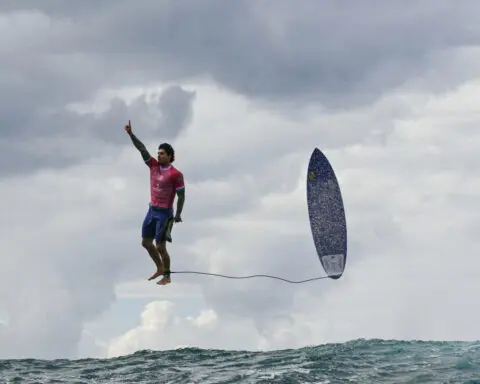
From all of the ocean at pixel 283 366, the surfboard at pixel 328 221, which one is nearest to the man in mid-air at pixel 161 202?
the ocean at pixel 283 366

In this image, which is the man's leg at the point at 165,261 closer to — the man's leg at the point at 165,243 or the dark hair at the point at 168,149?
the man's leg at the point at 165,243

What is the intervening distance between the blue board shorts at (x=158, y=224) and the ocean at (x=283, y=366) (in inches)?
150

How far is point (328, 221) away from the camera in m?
29.4

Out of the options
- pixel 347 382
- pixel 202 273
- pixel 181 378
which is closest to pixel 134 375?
pixel 181 378

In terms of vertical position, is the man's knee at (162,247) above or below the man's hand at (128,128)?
below

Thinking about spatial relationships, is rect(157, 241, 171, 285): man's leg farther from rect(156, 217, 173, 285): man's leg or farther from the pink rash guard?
the pink rash guard

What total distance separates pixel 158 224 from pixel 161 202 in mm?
657

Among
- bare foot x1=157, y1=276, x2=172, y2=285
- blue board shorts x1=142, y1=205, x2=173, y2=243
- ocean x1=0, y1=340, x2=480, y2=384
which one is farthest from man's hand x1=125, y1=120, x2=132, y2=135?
ocean x1=0, y1=340, x2=480, y2=384

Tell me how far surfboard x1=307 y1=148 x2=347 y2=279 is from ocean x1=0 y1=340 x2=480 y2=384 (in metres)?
3.40

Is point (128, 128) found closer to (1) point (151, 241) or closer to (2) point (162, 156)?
(2) point (162, 156)

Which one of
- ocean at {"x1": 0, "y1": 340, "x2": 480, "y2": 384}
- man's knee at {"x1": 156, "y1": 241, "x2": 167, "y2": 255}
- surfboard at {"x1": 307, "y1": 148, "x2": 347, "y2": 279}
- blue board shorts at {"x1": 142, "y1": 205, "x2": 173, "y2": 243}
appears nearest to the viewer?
ocean at {"x1": 0, "y1": 340, "x2": 480, "y2": 384}

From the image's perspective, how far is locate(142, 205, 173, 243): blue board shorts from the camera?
2391cm

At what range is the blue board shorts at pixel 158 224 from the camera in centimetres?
2391

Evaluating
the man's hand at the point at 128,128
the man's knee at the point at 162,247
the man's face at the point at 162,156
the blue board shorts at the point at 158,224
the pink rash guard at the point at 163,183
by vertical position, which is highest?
the man's hand at the point at 128,128
